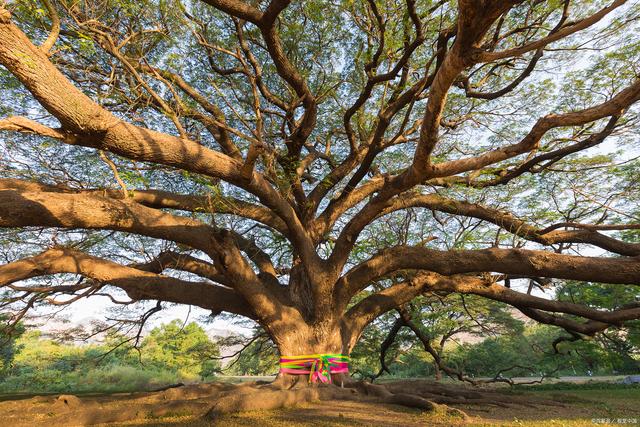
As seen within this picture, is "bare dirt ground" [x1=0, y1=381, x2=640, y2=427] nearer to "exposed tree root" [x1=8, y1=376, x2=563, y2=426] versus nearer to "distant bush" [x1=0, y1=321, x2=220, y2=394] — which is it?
"exposed tree root" [x1=8, y1=376, x2=563, y2=426]

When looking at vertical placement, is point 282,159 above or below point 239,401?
above

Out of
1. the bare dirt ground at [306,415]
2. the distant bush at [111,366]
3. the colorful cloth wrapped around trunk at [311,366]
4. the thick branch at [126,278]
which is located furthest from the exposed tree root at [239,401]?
the distant bush at [111,366]

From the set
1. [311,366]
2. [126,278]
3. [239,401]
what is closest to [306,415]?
[239,401]

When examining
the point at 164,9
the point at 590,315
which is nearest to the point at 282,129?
the point at 164,9

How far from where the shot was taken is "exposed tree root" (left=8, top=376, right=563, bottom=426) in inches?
136

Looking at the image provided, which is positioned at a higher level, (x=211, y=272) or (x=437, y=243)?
(x=437, y=243)

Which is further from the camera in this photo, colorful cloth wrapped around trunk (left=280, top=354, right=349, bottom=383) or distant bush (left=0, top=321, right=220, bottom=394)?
distant bush (left=0, top=321, right=220, bottom=394)

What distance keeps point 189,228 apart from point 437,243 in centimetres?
696

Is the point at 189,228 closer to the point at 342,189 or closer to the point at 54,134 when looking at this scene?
the point at 54,134

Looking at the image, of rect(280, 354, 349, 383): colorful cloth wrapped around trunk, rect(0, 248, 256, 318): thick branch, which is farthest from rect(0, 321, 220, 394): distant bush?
rect(280, 354, 349, 383): colorful cloth wrapped around trunk

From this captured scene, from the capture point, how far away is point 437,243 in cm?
920

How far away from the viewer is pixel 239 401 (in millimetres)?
3688

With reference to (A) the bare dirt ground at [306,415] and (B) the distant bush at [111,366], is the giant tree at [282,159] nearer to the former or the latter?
(A) the bare dirt ground at [306,415]

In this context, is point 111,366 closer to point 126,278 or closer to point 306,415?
point 126,278
